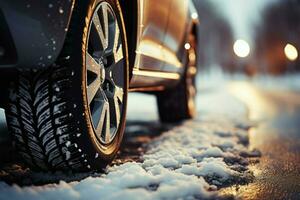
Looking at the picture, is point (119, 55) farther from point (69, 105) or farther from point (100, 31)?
point (69, 105)

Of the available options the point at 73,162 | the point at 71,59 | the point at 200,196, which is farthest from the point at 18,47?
the point at 200,196

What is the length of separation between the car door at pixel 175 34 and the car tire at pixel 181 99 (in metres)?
0.72

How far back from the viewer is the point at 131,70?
11.4 feet

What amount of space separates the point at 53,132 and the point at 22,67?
1.33 feet

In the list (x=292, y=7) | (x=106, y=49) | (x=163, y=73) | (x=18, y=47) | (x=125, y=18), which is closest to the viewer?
(x=18, y=47)

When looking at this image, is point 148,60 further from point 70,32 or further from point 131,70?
point 70,32

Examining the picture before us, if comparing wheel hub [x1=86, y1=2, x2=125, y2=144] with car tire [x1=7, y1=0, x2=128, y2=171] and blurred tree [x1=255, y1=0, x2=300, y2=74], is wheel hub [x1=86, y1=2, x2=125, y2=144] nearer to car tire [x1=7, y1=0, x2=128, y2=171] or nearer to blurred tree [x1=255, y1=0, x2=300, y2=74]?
car tire [x1=7, y1=0, x2=128, y2=171]

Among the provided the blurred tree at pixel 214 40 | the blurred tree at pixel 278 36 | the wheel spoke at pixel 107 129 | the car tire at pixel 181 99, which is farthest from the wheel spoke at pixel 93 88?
the blurred tree at pixel 214 40

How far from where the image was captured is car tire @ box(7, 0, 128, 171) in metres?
2.55

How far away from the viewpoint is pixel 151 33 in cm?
381

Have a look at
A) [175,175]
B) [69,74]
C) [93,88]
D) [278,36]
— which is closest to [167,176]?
[175,175]

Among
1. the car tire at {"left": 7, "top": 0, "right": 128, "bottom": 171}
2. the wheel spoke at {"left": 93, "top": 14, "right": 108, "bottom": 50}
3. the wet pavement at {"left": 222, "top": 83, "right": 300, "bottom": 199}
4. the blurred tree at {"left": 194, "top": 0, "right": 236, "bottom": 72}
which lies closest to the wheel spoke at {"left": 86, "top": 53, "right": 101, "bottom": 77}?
the car tire at {"left": 7, "top": 0, "right": 128, "bottom": 171}

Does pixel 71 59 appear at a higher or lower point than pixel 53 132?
higher

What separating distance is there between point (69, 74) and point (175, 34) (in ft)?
7.81
